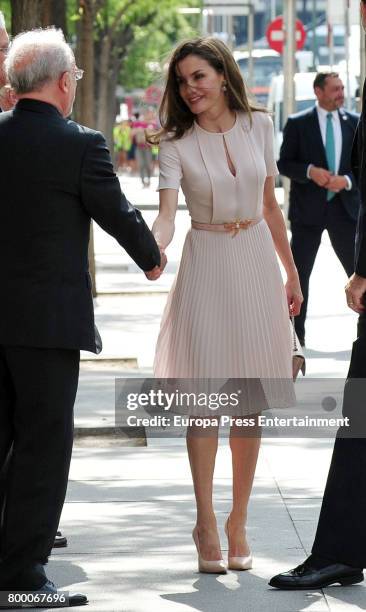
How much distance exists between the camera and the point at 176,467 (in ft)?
26.6

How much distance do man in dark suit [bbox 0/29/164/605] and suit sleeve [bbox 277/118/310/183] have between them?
7.28 metres

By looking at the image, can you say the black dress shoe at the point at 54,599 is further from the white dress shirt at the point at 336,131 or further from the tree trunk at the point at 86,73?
the tree trunk at the point at 86,73

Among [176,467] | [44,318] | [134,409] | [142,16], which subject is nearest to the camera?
[44,318]

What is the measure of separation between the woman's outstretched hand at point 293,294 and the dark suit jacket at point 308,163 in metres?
6.29

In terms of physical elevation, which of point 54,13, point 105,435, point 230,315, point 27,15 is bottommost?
point 105,435

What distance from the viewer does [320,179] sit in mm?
12570

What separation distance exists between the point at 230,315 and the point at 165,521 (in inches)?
45.5

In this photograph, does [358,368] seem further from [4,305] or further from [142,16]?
[142,16]

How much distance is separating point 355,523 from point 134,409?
4008 mm

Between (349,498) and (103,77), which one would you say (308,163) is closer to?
(349,498)

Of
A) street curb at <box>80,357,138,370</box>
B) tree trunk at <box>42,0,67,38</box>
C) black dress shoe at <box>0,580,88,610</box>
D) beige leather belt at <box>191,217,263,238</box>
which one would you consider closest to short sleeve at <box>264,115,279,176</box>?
beige leather belt at <box>191,217,263,238</box>

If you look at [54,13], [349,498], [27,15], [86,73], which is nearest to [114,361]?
[27,15]

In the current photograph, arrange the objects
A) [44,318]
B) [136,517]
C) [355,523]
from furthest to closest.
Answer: [136,517] → [355,523] → [44,318]

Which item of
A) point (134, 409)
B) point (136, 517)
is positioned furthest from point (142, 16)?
point (136, 517)
